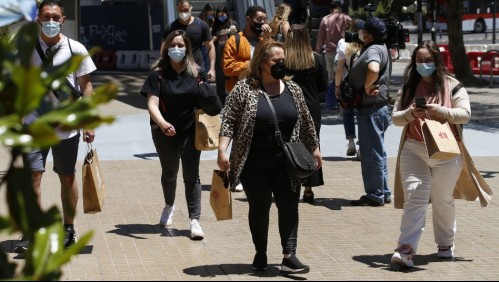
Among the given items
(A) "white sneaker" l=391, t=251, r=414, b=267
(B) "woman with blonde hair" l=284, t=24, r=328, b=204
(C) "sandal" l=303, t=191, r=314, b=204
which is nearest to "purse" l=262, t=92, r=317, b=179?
(A) "white sneaker" l=391, t=251, r=414, b=267

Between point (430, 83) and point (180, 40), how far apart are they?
2.07 meters

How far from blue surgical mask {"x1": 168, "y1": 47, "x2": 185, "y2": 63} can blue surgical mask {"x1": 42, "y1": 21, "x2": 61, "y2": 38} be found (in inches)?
42.9

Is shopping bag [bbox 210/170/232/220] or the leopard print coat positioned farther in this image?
shopping bag [bbox 210/170/232/220]

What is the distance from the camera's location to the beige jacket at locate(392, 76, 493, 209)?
718 cm

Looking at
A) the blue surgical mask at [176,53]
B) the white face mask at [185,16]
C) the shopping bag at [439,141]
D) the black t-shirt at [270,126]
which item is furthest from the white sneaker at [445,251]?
the white face mask at [185,16]

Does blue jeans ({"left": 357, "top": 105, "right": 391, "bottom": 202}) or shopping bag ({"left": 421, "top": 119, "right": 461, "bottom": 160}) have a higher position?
shopping bag ({"left": 421, "top": 119, "right": 461, "bottom": 160})

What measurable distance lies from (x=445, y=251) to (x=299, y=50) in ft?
8.94

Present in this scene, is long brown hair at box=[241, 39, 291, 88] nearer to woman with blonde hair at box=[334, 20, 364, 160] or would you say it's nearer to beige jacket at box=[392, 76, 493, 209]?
beige jacket at box=[392, 76, 493, 209]

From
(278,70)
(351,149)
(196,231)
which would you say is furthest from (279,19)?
(278,70)

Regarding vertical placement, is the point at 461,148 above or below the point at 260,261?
above

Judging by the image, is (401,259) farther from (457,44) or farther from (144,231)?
(457,44)

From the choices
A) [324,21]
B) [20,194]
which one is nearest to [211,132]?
[20,194]

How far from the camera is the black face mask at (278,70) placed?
6855 millimetres

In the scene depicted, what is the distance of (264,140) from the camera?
683 centimetres
